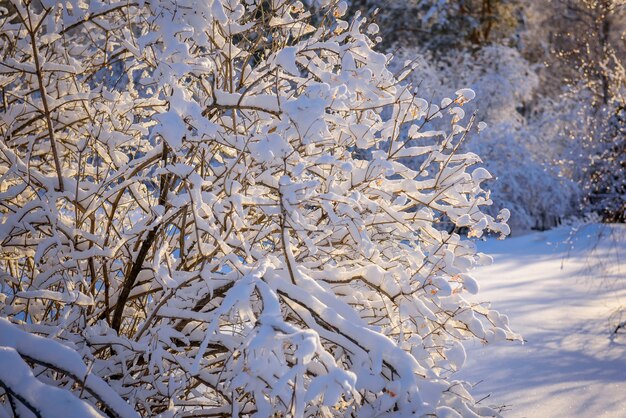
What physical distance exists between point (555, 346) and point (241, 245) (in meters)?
4.83

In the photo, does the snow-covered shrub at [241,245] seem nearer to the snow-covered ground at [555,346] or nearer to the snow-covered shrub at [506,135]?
the snow-covered ground at [555,346]

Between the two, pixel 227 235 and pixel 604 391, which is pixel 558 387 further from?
pixel 227 235

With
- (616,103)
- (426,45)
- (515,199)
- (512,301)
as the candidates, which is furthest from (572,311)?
(426,45)

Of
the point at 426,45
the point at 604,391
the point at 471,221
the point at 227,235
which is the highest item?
the point at 426,45

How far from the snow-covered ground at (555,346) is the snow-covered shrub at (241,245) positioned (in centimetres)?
71

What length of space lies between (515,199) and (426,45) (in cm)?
519

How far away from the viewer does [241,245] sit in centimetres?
233

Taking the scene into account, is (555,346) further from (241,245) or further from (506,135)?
(506,135)

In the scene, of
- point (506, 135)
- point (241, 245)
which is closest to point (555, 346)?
point (241, 245)

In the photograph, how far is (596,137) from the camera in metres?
7.49

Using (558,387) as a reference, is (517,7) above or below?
above

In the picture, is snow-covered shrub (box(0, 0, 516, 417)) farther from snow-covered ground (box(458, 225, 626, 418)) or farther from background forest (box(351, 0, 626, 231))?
background forest (box(351, 0, 626, 231))

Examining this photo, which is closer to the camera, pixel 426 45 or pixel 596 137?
pixel 596 137

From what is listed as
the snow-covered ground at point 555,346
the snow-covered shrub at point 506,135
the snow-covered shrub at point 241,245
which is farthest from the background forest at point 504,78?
the snow-covered shrub at point 241,245
